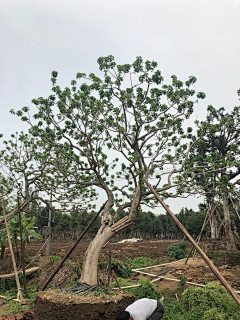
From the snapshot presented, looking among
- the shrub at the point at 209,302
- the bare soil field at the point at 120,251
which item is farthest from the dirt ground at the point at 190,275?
the bare soil field at the point at 120,251

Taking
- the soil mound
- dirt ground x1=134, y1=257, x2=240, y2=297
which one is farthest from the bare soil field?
the soil mound

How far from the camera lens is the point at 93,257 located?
8.44 meters

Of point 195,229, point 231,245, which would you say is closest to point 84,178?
point 231,245

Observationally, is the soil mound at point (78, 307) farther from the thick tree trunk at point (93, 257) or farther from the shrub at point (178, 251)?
the shrub at point (178, 251)

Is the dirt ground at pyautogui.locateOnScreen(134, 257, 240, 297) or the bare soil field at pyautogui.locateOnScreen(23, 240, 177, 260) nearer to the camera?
the dirt ground at pyautogui.locateOnScreen(134, 257, 240, 297)

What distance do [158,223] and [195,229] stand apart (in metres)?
14.3

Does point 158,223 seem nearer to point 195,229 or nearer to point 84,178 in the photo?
point 195,229

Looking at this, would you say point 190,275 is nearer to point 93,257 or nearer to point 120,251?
point 93,257

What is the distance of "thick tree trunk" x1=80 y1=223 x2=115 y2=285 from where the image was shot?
8.16 metres

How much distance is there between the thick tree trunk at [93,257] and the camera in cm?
816

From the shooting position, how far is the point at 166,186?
9.41 meters

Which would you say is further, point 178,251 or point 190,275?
point 178,251

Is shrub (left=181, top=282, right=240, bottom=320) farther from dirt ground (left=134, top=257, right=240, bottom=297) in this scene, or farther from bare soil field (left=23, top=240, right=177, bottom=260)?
bare soil field (left=23, top=240, right=177, bottom=260)

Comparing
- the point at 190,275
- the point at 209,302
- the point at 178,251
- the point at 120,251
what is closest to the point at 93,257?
the point at 209,302
